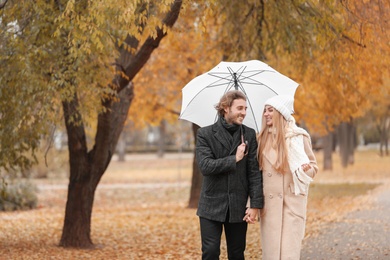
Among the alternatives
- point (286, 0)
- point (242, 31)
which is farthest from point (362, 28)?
point (242, 31)

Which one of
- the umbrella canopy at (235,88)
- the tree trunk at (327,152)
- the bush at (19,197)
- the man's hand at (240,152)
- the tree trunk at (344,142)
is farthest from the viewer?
the tree trunk at (344,142)

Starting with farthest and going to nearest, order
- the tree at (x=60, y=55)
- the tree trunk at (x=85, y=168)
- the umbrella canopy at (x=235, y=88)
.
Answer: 1. the tree trunk at (x=85, y=168)
2. the tree at (x=60, y=55)
3. the umbrella canopy at (x=235, y=88)

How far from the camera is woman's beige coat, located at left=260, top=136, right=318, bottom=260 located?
234 inches

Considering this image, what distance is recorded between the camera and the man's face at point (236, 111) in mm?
5895

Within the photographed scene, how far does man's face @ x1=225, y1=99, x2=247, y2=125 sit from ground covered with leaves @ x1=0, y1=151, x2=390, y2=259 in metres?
4.64

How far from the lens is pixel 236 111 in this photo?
19.4ft

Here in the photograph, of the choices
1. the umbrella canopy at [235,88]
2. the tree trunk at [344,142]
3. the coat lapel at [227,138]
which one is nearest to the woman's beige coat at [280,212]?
the coat lapel at [227,138]

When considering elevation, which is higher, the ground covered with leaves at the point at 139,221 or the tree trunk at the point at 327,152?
the tree trunk at the point at 327,152

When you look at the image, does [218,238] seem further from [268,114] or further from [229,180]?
[268,114]

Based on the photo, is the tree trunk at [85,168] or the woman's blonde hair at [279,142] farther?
the tree trunk at [85,168]

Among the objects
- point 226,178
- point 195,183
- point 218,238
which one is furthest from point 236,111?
point 195,183

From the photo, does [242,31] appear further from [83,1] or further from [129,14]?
[129,14]

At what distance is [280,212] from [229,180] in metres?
0.51

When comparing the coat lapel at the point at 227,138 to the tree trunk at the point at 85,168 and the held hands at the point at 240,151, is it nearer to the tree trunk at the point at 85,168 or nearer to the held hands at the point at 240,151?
the held hands at the point at 240,151
